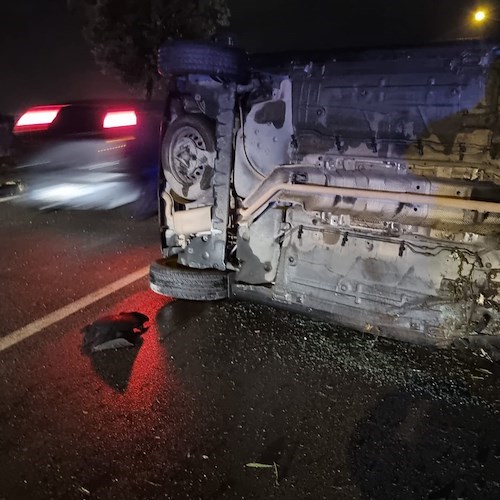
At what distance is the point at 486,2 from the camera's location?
11.4 metres

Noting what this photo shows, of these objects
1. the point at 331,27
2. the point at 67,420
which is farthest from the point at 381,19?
the point at 67,420

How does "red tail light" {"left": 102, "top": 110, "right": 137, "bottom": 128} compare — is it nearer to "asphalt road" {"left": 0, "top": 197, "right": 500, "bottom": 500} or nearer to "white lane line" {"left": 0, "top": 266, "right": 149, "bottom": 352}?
"white lane line" {"left": 0, "top": 266, "right": 149, "bottom": 352}

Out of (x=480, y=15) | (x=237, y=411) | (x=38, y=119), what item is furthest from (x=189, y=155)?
(x=480, y=15)

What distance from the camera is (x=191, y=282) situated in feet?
12.2

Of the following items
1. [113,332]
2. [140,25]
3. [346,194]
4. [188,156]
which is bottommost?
[113,332]

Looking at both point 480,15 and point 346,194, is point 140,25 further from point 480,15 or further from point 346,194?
point 346,194

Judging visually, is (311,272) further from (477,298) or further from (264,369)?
(477,298)

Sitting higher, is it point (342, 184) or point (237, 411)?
point (342, 184)

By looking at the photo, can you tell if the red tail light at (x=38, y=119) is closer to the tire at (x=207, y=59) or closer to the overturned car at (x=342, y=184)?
the overturned car at (x=342, y=184)

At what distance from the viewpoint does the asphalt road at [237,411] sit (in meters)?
2.30

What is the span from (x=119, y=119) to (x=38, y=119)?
1.36 metres

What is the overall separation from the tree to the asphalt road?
38.3 ft

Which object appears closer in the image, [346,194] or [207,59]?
[346,194]

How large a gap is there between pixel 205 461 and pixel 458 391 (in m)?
1.58
